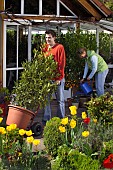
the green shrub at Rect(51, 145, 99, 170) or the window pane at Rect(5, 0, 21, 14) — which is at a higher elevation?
the window pane at Rect(5, 0, 21, 14)

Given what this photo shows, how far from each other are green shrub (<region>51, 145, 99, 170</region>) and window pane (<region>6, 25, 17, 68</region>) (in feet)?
18.7

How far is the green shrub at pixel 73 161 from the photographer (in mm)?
5560

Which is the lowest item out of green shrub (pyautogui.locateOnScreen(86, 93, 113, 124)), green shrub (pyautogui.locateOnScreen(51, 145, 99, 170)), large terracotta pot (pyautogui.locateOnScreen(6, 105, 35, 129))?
green shrub (pyautogui.locateOnScreen(51, 145, 99, 170))

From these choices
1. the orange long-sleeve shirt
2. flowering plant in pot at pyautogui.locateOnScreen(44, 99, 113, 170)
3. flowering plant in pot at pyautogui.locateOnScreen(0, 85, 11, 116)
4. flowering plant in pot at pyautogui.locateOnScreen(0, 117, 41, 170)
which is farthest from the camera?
the orange long-sleeve shirt

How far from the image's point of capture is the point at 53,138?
7.00 m

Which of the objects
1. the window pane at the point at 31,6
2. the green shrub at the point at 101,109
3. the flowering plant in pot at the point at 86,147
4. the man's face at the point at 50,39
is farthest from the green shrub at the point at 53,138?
the window pane at the point at 31,6

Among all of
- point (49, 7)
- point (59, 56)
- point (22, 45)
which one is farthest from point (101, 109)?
point (49, 7)

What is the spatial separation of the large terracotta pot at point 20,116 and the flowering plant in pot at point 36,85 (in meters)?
0.17

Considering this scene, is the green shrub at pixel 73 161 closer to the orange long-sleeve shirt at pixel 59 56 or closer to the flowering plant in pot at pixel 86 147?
the flowering plant in pot at pixel 86 147

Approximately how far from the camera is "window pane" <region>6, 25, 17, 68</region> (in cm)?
1133

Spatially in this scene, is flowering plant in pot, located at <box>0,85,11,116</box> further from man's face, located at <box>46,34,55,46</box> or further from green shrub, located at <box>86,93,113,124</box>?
green shrub, located at <box>86,93,113,124</box>

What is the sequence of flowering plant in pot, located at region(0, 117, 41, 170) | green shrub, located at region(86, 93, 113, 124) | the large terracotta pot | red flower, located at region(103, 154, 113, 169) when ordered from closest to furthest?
red flower, located at region(103, 154, 113, 169) < flowering plant in pot, located at region(0, 117, 41, 170) < green shrub, located at region(86, 93, 113, 124) < the large terracotta pot

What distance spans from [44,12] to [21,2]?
88cm

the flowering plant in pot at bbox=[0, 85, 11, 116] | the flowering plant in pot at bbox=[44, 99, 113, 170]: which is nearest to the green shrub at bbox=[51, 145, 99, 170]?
the flowering plant in pot at bbox=[44, 99, 113, 170]
